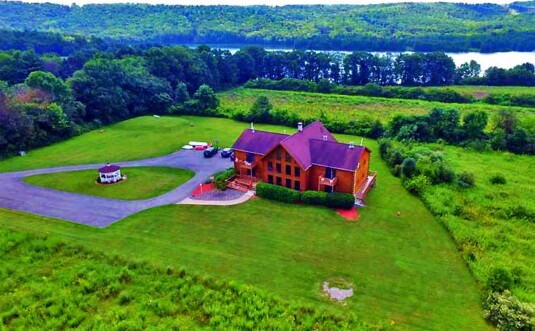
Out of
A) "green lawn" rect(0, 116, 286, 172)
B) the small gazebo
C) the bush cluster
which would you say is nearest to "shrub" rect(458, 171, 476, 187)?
the bush cluster

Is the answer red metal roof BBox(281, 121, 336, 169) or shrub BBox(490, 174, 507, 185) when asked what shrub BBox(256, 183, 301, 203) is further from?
shrub BBox(490, 174, 507, 185)

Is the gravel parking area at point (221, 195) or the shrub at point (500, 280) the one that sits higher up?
the gravel parking area at point (221, 195)

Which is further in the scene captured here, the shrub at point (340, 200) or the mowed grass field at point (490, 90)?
the mowed grass field at point (490, 90)

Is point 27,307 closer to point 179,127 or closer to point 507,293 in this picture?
point 507,293

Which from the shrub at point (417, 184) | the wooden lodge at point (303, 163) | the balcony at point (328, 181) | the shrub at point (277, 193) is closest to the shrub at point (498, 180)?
the shrub at point (417, 184)

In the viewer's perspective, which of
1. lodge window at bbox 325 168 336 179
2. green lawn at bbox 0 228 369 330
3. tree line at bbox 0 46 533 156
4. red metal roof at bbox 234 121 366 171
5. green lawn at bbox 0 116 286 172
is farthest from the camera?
tree line at bbox 0 46 533 156

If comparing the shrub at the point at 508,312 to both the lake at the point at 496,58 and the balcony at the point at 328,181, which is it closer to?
the balcony at the point at 328,181

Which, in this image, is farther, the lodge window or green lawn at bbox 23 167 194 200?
green lawn at bbox 23 167 194 200
